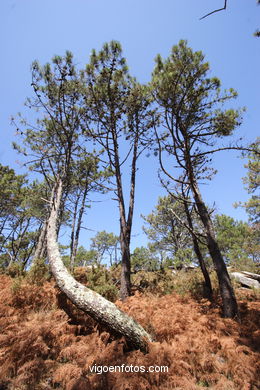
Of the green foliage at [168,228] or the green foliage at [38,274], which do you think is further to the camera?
the green foliage at [168,228]

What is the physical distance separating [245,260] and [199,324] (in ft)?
57.0

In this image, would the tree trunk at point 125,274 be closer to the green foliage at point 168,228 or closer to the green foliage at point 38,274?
the green foliage at point 38,274

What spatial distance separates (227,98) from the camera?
262 inches

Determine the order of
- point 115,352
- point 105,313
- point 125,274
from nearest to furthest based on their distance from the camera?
point 115,352, point 105,313, point 125,274

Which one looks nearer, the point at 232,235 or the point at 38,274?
the point at 38,274

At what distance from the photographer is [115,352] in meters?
2.88

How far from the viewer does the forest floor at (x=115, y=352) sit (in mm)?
2398

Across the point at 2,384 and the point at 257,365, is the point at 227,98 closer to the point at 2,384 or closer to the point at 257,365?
the point at 257,365

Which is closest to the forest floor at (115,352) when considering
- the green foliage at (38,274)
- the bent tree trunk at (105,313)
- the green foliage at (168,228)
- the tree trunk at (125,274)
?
the bent tree trunk at (105,313)

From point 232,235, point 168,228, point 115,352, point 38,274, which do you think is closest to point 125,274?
point 38,274

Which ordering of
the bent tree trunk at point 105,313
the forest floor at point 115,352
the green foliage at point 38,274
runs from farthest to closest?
the green foliage at point 38,274 < the bent tree trunk at point 105,313 < the forest floor at point 115,352

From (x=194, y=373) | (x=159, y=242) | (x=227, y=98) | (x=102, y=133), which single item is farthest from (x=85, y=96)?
(x=159, y=242)

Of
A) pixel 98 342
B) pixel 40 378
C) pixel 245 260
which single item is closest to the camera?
pixel 40 378

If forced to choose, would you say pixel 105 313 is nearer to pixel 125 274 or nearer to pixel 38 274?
pixel 125 274
